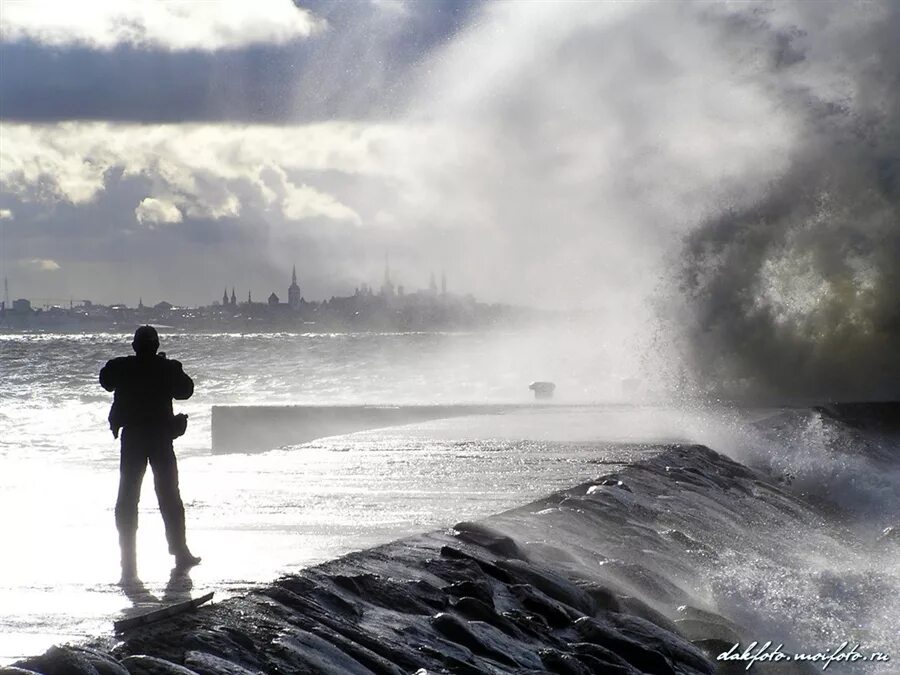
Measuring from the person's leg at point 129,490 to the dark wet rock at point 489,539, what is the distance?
2529mm

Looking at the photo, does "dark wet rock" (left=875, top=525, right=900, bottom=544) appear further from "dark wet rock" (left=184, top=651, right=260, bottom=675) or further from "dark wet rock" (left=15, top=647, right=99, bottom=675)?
"dark wet rock" (left=15, top=647, right=99, bottom=675)

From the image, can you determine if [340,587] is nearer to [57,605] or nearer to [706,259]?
[57,605]

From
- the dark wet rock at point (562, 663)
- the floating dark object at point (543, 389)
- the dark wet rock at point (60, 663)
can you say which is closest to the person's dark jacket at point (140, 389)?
the dark wet rock at point (562, 663)

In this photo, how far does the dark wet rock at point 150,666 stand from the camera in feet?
19.4

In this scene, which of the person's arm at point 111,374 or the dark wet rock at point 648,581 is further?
the dark wet rock at point 648,581

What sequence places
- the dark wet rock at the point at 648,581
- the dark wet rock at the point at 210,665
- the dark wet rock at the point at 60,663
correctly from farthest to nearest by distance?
the dark wet rock at the point at 648,581 < the dark wet rock at the point at 210,665 < the dark wet rock at the point at 60,663

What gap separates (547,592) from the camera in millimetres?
9164

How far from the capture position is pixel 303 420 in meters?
28.9

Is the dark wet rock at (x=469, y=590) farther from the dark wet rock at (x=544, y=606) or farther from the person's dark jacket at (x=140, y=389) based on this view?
the person's dark jacket at (x=140, y=389)

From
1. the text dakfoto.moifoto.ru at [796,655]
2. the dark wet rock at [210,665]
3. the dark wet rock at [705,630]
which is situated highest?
the dark wet rock at [210,665]

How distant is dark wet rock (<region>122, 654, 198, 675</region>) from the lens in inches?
232

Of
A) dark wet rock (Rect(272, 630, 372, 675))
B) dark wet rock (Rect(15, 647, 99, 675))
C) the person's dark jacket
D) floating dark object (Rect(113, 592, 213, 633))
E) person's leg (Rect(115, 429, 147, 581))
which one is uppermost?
the person's dark jacket

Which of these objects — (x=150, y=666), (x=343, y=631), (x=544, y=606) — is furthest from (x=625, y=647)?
(x=150, y=666)

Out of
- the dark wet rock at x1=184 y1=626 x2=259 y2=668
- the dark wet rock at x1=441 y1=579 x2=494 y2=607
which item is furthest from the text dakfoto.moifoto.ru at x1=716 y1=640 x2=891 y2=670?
the dark wet rock at x1=184 y1=626 x2=259 y2=668
